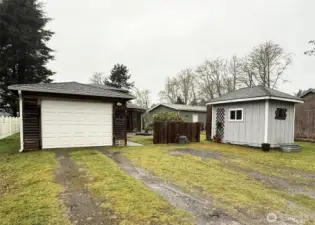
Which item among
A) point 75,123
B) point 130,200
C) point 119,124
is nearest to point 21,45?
point 75,123

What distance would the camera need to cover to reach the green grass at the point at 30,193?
2652 millimetres

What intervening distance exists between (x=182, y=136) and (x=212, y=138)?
2416mm

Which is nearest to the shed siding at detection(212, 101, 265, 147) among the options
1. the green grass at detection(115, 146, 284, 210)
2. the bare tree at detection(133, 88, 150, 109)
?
the green grass at detection(115, 146, 284, 210)

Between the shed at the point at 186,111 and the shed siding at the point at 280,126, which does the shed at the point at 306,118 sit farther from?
the shed at the point at 186,111

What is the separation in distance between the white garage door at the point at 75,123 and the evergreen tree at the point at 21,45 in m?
15.4

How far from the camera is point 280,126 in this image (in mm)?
9820

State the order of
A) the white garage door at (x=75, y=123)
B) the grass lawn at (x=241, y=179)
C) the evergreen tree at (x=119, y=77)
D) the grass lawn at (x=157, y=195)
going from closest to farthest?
the grass lawn at (x=157, y=195) → the grass lawn at (x=241, y=179) → the white garage door at (x=75, y=123) → the evergreen tree at (x=119, y=77)

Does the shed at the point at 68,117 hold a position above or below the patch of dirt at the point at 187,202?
above

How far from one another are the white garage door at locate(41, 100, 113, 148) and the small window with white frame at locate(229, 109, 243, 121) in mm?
6531

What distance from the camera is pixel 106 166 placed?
551cm

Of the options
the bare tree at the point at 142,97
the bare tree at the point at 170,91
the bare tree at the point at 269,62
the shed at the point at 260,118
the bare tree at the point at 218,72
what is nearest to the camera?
the shed at the point at 260,118

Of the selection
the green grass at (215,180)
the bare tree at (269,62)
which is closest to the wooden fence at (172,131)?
the green grass at (215,180)

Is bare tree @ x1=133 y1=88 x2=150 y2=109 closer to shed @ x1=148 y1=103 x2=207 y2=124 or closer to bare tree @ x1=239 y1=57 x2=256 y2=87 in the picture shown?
shed @ x1=148 y1=103 x2=207 y2=124

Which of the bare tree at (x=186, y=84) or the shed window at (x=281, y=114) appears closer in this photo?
the shed window at (x=281, y=114)
